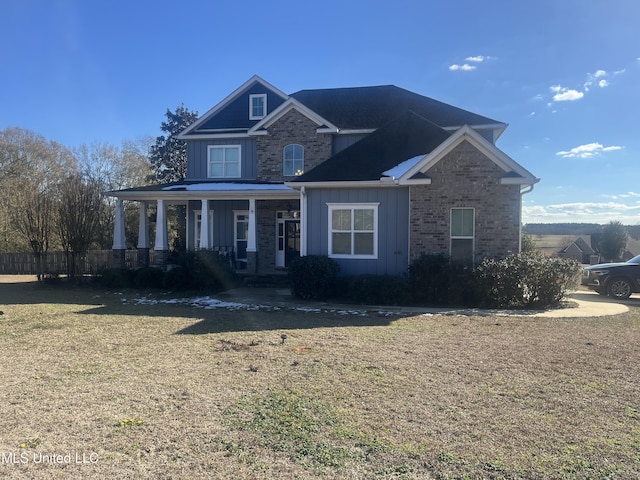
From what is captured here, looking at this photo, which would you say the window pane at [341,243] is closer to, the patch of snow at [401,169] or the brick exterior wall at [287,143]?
the patch of snow at [401,169]

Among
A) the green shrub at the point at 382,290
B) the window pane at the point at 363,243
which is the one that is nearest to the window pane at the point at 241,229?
the window pane at the point at 363,243

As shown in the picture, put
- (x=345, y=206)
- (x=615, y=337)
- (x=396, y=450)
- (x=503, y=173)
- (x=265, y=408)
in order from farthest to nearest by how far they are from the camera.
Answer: (x=345, y=206), (x=503, y=173), (x=615, y=337), (x=265, y=408), (x=396, y=450)

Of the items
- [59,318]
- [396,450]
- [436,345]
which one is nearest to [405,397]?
[396,450]

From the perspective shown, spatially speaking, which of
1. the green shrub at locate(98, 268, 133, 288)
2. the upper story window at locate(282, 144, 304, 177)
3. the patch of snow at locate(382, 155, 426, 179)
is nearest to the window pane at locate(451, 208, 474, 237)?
the patch of snow at locate(382, 155, 426, 179)

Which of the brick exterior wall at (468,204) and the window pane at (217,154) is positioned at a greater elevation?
the window pane at (217,154)

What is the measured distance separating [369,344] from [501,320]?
4094 mm

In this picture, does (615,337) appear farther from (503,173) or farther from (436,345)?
(503,173)

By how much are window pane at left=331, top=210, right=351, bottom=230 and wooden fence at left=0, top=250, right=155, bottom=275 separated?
9.67m

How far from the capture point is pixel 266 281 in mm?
15805

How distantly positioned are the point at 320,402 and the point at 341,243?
924cm

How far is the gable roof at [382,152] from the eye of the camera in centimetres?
1399

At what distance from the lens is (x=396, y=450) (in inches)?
143

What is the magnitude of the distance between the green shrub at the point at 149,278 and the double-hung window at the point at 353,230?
248 inches

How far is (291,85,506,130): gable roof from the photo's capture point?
1848 cm
